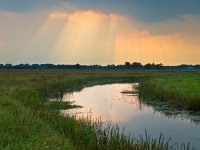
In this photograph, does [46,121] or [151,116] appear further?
[151,116]

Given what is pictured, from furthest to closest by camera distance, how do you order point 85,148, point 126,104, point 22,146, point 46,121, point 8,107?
point 126,104 → point 8,107 → point 46,121 → point 85,148 → point 22,146

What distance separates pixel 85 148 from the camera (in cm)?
1623

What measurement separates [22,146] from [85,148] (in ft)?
10.7

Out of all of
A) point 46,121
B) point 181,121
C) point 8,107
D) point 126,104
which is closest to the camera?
point 46,121

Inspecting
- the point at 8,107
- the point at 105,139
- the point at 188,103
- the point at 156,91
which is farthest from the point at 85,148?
the point at 156,91

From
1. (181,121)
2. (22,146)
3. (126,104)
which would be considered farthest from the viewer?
(126,104)

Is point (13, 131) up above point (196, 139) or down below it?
above

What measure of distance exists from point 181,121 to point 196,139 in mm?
6590

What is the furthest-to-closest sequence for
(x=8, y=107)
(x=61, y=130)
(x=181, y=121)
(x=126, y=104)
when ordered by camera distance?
(x=126, y=104) < (x=181, y=121) < (x=8, y=107) < (x=61, y=130)

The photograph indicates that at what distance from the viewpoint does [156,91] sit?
44.6 meters

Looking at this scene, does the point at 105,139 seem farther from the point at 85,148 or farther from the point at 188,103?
the point at 188,103

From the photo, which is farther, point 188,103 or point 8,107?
point 188,103

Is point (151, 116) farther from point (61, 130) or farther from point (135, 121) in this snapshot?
point (61, 130)

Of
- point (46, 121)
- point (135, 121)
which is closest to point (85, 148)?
point (46, 121)
